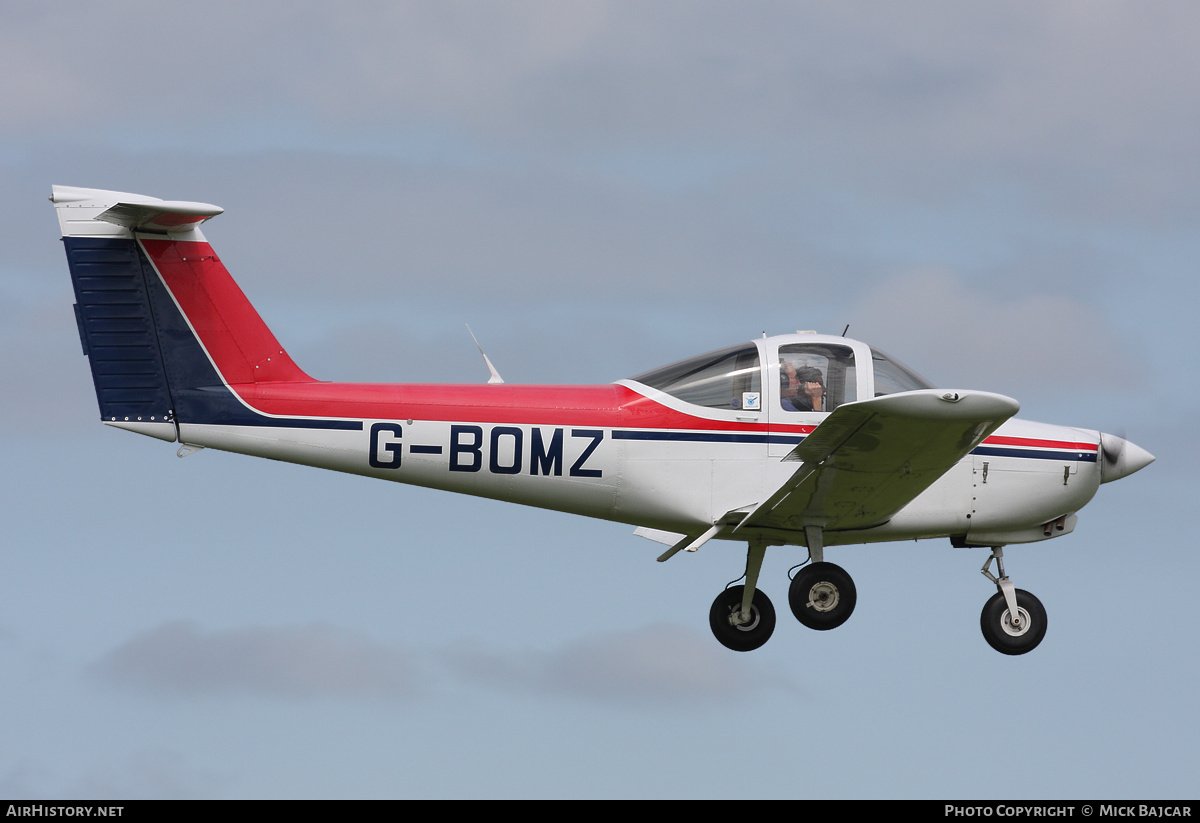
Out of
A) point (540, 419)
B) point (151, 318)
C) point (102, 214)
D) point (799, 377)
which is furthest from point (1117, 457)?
point (102, 214)

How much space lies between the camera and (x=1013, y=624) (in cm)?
1551

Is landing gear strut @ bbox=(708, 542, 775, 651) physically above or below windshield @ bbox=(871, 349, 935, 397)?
below

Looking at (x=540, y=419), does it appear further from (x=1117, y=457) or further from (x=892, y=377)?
(x=1117, y=457)

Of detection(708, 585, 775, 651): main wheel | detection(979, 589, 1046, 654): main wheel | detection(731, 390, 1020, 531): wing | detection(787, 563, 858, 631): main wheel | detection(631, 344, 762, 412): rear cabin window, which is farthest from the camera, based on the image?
detection(708, 585, 775, 651): main wheel

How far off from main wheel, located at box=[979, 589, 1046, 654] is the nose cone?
1.49m

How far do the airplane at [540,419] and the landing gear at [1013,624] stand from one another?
87 cm

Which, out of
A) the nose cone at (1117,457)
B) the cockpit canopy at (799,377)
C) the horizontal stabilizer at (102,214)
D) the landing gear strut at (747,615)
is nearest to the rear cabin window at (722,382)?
the cockpit canopy at (799,377)

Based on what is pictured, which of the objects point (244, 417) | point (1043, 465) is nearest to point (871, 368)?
point (1043, 465)

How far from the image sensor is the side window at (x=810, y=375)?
14.7m

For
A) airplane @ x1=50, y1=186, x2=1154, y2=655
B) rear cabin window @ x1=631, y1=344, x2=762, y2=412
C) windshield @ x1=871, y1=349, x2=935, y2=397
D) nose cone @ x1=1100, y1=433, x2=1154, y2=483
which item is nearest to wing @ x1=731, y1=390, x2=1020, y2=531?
airplane @ x1=50, y1=186, x2=1154, y2=655

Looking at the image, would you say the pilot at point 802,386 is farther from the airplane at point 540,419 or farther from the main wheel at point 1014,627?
the main wheel at point 1014,627

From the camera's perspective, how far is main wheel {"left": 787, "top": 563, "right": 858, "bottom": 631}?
14625 millimetres

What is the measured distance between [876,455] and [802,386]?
133 centimetres

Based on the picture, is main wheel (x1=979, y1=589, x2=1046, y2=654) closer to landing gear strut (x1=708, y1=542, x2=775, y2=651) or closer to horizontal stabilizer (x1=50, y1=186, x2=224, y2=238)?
landing gear strut (x1=708, y1=542, x2=775, y2=651)
